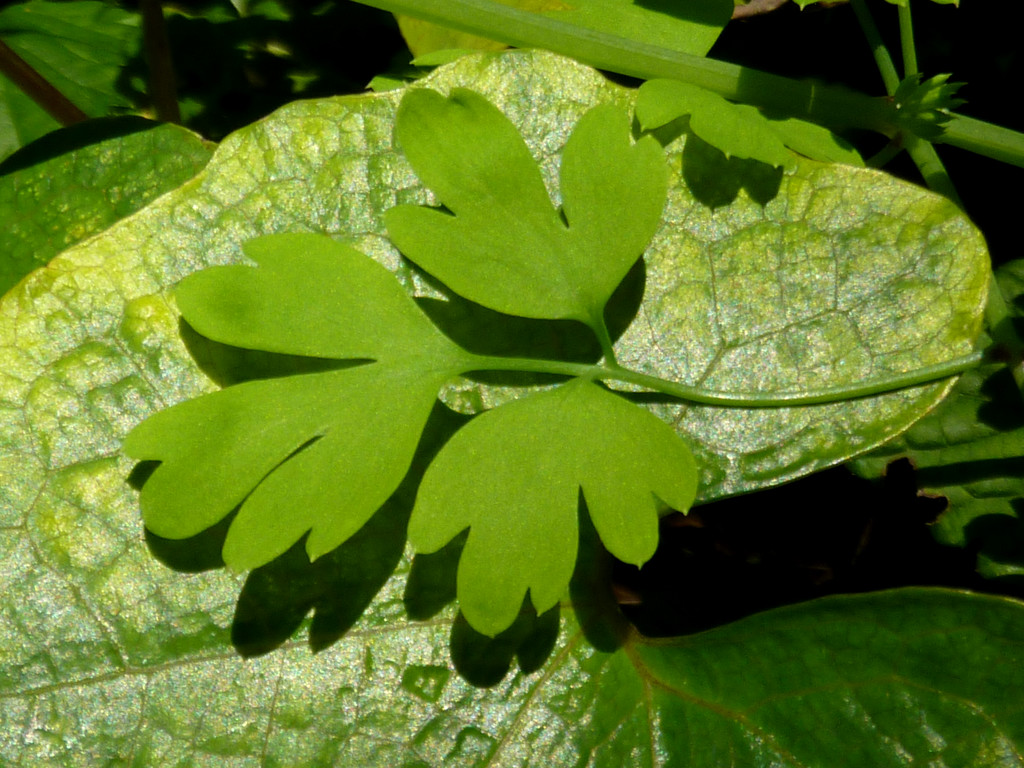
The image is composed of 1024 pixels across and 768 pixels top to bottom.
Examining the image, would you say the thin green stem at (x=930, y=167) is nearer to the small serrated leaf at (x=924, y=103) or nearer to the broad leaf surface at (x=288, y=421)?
the small serrated leaf at (x=924, y=103)

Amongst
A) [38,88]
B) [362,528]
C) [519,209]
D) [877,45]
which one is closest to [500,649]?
[362,528]

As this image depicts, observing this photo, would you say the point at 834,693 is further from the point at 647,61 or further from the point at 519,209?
the point at 647,61

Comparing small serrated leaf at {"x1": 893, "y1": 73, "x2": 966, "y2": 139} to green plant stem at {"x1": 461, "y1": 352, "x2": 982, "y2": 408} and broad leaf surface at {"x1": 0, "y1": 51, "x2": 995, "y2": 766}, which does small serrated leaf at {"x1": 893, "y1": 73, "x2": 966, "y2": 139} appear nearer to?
broad leaf surface at {"x1": 0, "y1": 51, "x2": 995, "y2": 766}

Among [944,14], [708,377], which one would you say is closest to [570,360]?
[708,377]

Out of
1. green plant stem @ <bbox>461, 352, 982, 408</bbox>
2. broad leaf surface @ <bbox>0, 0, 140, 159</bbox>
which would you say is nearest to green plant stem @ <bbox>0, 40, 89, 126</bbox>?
broad leaf surface @ <bbox>0, 0, 140, 159</bbox>

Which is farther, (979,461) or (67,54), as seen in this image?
(67,54)
